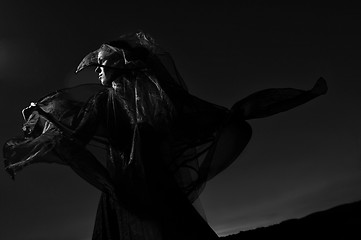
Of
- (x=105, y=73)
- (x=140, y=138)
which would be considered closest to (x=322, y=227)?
(x=140, y=138)

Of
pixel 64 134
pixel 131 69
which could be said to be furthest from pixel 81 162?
pixel 131 69

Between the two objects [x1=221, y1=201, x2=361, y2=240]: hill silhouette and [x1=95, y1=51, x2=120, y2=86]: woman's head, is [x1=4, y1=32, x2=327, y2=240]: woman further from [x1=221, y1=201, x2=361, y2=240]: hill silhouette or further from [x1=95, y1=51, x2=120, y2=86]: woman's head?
[x1=221, y1=201, x2=361, y2=240]: hill silhouette

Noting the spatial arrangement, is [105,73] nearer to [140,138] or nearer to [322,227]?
[140,138]

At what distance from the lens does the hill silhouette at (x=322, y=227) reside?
5.82 feet

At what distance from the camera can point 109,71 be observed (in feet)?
5.89

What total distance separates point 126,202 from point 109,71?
82cm

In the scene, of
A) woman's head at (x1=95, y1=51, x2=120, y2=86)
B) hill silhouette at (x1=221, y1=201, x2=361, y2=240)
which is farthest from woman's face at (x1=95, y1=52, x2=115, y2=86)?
hill silhouette at (x1=221, y1=201, x2=361, y2=240)

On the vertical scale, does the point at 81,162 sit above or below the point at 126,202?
above

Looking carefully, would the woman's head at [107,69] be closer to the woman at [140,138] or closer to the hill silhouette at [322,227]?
the woman at [140,138]

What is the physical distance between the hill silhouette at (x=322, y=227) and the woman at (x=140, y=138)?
0.77 m

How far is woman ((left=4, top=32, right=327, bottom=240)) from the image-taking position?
54.2 inches

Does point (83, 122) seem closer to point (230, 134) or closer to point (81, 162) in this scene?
point (81, 162)

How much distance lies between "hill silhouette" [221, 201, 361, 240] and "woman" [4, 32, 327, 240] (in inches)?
30.2

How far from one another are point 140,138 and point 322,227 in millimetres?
1401
